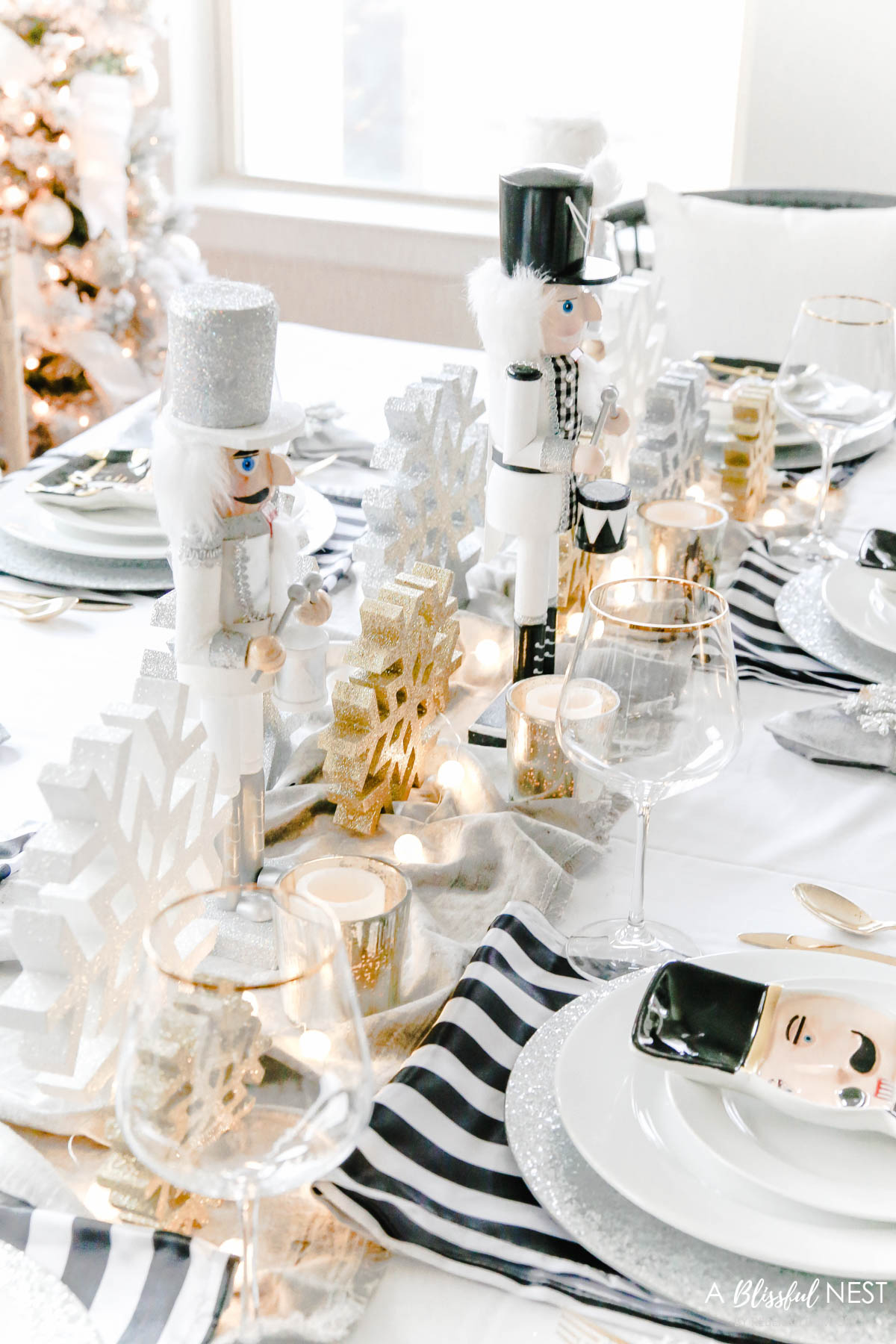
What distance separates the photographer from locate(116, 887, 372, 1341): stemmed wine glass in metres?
0.47

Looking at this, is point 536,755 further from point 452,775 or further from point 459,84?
point 459,84

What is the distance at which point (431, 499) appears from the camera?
115 cm

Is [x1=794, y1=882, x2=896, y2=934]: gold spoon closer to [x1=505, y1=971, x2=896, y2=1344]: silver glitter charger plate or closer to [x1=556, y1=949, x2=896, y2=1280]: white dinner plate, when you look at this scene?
[x1=556, y1=949, x2=896, y2=1280]: white dinner plate

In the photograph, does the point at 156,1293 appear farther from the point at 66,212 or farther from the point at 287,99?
the point at 287,99

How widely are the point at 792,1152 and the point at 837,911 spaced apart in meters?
0.24

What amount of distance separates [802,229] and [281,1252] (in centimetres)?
191

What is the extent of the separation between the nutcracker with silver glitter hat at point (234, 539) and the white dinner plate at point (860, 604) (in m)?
0.52

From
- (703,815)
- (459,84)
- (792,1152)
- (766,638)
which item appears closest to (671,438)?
(766,638)

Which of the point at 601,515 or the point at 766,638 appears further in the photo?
the point at 766,638

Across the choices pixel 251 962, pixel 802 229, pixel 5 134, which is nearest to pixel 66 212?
pixel 5 134

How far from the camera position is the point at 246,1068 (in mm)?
487

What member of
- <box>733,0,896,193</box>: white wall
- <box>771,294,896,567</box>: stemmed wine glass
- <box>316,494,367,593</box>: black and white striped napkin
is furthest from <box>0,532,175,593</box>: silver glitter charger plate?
<box>733,0,896,193</box>: white wall

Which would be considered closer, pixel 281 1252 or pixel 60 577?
pixel 281 1252

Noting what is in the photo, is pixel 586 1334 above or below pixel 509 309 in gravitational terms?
below
